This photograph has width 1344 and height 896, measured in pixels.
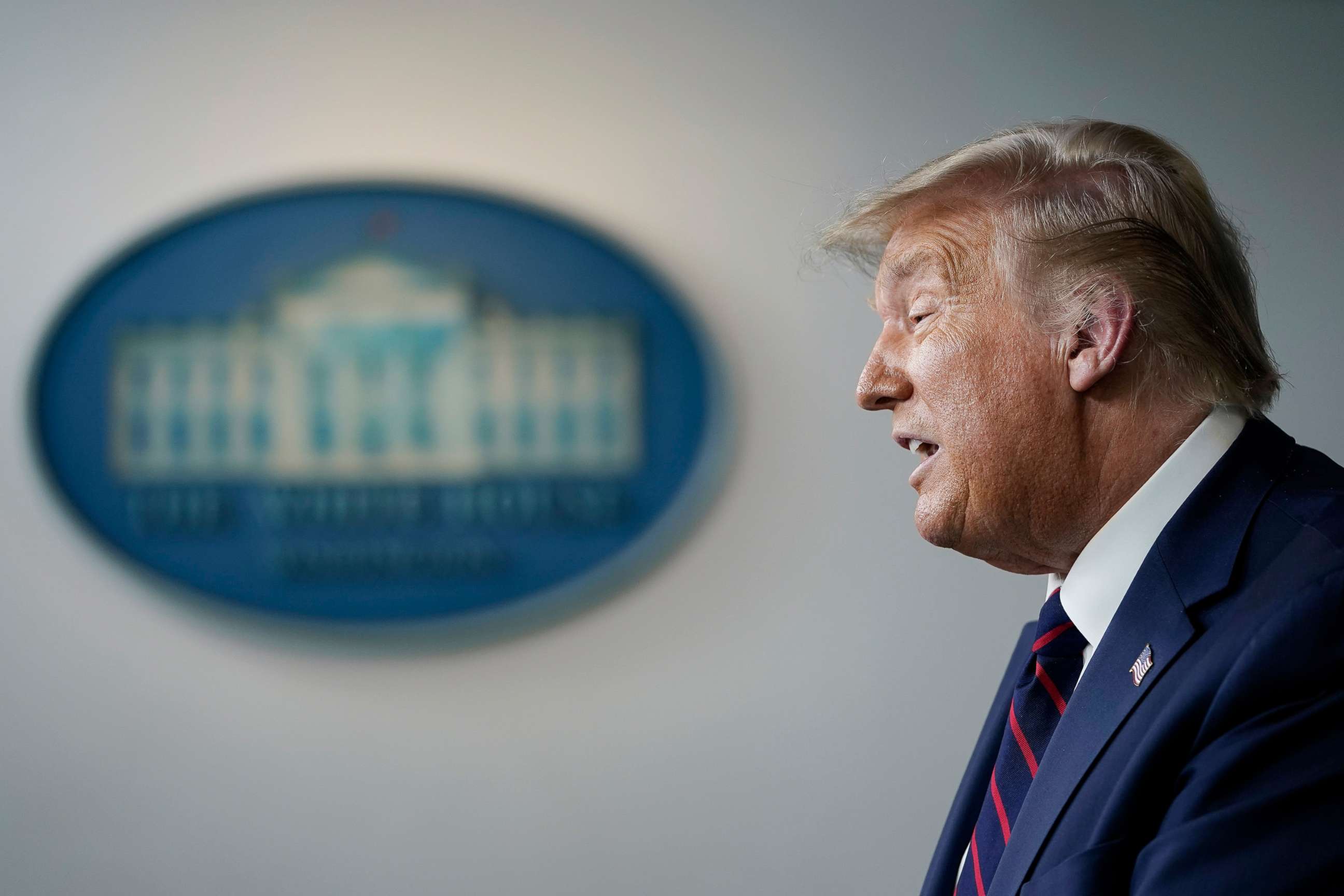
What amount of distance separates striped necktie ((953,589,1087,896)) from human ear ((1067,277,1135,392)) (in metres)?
0.23

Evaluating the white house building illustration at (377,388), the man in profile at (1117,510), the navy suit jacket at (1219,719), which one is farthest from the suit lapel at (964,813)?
the white house building illustration at (377,388)

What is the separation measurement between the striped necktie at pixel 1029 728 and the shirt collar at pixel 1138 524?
0.15 ft

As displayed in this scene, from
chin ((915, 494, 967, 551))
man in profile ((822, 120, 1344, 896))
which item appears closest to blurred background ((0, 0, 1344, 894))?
man in profile ((822, 120, 1344, 896))

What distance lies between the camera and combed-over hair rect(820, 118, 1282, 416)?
3.34 ft

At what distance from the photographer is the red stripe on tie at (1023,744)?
1.04 m

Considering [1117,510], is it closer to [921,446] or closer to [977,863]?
[921,446]

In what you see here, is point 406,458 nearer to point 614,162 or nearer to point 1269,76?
point 614,162

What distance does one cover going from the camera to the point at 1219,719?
79cm

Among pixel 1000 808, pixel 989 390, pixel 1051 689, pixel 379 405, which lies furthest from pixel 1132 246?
pixel 379 405

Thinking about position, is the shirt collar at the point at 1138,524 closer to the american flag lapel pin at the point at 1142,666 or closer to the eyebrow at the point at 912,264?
the american flag lapel pin at the point at 1142,666

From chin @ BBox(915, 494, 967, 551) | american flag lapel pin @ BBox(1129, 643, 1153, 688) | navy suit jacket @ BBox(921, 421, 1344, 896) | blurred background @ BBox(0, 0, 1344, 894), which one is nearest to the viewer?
navy suit jacket @ BBox(921, 421, 1344, 896)

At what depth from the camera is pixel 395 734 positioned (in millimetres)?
2010

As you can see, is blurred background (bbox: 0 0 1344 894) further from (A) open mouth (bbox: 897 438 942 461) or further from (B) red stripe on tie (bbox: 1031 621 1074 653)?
(B) red stripe on tie (bbox: 1031 621 1074 653)

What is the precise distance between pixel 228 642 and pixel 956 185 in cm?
154
